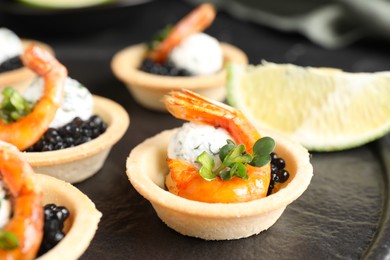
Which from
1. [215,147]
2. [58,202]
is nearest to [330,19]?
[215,147]

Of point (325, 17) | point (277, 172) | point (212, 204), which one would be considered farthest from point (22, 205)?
point (325, 17)

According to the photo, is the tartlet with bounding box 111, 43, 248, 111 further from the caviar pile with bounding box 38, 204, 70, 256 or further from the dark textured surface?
the caviar pile with bounding box 38, 204, 70, 256

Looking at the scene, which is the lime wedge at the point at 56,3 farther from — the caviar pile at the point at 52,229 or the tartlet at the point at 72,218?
the caviar pile at the point at 52,229

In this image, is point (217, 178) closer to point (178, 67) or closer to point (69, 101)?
point (69, 101)

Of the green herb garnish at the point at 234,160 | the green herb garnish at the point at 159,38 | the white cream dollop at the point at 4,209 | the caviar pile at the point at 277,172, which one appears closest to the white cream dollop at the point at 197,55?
the green herb garnish at the point at 159,38

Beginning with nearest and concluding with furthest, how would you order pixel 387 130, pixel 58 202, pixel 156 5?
1. pixel 58 202
2. pixel 387 130
3. pixel 156 5

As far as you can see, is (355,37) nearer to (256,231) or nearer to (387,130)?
(387,130)
